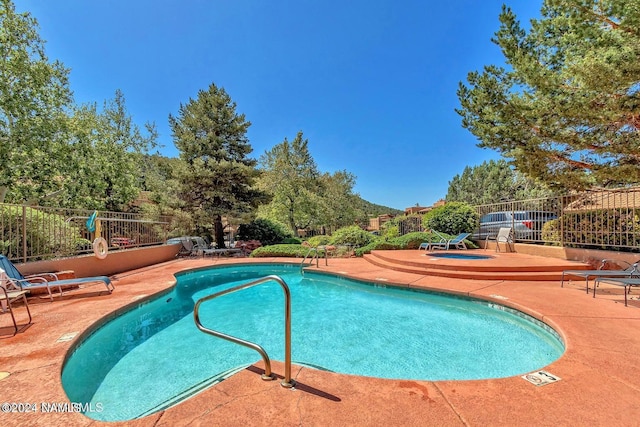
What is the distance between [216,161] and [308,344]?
13206 millimetres

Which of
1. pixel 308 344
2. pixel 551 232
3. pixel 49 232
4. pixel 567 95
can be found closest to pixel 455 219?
pixel 551 232

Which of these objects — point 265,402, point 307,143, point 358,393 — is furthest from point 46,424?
point 307,143

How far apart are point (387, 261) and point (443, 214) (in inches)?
207

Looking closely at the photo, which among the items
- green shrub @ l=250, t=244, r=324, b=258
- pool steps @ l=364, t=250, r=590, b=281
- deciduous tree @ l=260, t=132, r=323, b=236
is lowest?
green shrub @ l=250, t=244, r=324, b=258

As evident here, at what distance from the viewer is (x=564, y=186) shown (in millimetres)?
8523

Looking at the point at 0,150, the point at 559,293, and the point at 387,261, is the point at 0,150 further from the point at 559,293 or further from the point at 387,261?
the point at 559,293

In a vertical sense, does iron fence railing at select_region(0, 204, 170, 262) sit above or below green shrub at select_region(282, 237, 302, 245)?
above

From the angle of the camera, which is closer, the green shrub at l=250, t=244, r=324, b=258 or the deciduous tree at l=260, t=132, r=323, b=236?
the green shrub at l=250, t=244, r=324, b=258

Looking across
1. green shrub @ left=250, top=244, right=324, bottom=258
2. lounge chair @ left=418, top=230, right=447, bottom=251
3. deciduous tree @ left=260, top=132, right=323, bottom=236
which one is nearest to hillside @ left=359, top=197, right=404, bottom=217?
deciduous tree @ left=260, top=132, right=323, bottom=236

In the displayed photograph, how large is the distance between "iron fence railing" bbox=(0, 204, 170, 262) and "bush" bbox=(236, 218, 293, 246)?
788 centimetres

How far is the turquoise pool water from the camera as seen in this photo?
3.32 m

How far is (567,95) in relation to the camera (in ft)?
21.3

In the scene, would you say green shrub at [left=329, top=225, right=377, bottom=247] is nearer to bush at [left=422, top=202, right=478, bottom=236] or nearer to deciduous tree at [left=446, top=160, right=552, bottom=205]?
bush at [left=422, top=202, right=478, bottom=236]

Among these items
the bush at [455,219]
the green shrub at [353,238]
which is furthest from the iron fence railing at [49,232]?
the bush at [455,219]
